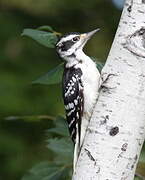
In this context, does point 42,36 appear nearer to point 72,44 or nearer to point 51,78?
point 51,78

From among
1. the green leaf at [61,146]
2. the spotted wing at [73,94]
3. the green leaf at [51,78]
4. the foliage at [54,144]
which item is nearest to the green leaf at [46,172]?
the foliage at [54,144]

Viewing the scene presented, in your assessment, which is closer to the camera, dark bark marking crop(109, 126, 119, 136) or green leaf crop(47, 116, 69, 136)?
dark bark marking crop(109, 126, 119, 136)

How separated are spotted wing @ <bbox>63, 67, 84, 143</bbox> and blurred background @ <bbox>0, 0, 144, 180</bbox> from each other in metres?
2.57

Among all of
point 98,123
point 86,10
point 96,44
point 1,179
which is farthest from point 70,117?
point 86,10

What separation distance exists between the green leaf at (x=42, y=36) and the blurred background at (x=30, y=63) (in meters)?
3.23

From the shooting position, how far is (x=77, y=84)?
5.32 meters

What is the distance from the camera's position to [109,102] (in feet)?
14.6

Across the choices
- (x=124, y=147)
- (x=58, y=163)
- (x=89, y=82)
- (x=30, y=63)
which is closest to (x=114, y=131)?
(x=124, y=147)

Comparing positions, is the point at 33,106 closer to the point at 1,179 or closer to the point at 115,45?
the point at 1,179

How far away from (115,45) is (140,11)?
10.1 inches

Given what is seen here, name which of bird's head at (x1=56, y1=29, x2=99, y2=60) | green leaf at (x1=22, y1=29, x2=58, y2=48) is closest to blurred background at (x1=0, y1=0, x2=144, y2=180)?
bird's head at (x1=56, y1=29, x2=99, y2=60)

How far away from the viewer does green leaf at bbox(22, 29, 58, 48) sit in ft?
15.4

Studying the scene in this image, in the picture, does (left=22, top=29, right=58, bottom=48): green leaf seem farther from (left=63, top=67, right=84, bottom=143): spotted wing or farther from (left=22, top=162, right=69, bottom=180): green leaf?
(left=22, top=162, right=69, bottom=180): green leaf

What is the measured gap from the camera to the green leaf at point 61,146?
479 cm
